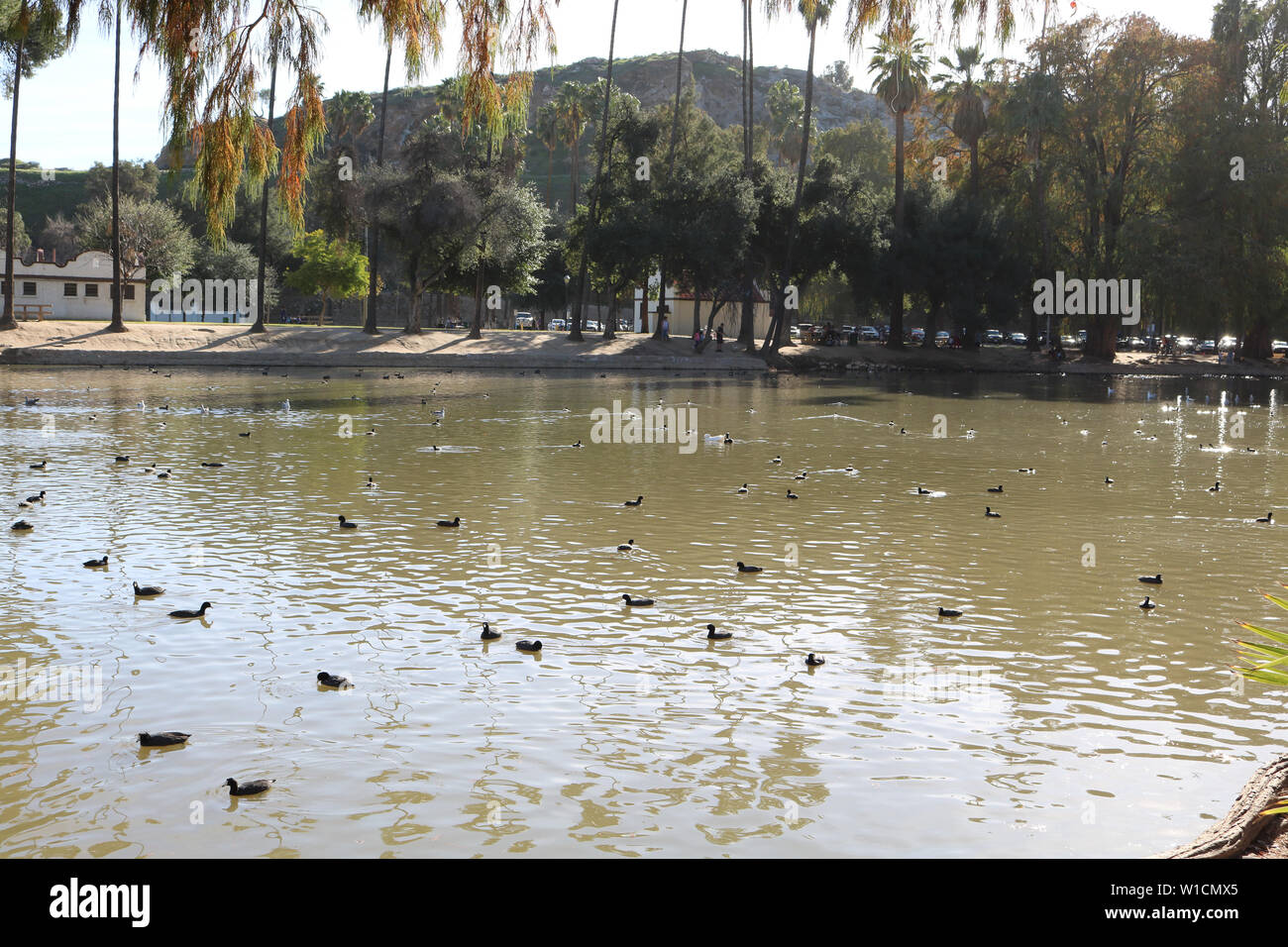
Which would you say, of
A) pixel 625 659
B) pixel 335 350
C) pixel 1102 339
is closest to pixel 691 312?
pixel 1102 339

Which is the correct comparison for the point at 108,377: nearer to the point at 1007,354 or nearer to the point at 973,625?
the point at 973,625

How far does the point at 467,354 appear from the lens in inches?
2694

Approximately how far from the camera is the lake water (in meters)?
7.85

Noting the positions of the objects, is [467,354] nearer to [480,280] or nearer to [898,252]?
[480,280]

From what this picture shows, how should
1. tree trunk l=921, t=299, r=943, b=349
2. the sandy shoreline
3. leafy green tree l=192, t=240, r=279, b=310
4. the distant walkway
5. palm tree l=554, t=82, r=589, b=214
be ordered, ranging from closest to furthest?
the distant walkway
the sandy shoreline
tree trunk l=921, t=299, r=943, b=349
leafy green tree l=192, t=240, r=279, b=310
palm tree l=554, t=82, r=589, b=214

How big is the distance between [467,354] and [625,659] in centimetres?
5862

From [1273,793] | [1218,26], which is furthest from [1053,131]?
[1273,793]

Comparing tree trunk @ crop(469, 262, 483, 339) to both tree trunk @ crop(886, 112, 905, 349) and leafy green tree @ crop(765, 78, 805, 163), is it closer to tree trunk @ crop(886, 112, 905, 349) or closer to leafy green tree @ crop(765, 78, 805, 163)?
tree trunk @ crop(886, 112, 905, 349)

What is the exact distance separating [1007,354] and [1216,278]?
50.7 ft

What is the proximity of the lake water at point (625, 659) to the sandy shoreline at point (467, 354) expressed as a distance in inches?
1499

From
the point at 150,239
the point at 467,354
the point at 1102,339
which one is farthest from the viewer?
the point at 150,239

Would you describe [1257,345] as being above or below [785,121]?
below

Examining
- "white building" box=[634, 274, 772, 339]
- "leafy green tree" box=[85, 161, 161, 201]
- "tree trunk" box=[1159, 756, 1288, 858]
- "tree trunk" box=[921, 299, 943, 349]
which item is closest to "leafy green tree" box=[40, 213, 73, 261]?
"leafy green tree" box=[85, 161, 161, 201]

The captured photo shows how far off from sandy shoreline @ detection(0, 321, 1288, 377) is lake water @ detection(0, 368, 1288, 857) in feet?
125
